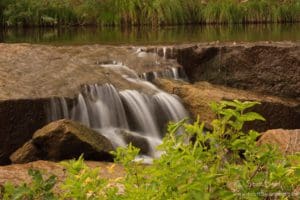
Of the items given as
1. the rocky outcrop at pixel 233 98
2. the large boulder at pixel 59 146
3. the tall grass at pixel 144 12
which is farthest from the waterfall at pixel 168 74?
the tall grass at pixel 144 12

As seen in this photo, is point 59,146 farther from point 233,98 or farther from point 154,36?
point 154,36

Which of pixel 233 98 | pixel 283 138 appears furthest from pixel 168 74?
pixel 283 138

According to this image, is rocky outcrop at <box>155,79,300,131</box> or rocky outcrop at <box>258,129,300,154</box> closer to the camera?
rocky outcrop at <box>258,129,300,154</box>

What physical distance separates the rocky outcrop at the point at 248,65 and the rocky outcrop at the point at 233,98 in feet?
1.24

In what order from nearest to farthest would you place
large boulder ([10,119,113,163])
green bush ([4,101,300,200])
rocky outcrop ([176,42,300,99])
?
green bush ([4,101,300,200]), large boulder ([10,119,113,163]), rocky outcrop ([176,42,300,99])

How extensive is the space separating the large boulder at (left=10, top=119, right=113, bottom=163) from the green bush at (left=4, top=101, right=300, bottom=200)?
153 inches

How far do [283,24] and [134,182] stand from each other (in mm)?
17353

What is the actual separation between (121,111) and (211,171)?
5.64 metres

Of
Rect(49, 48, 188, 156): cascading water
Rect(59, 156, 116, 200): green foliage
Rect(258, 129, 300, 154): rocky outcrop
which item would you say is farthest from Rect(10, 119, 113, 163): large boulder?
Rect(59, 156, 116, 200): green foliage

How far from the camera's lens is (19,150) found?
6762 mm

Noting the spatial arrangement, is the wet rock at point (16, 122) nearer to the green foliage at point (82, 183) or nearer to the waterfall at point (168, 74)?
the waterfall at point (168, 74)

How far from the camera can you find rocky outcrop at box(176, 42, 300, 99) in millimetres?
9656

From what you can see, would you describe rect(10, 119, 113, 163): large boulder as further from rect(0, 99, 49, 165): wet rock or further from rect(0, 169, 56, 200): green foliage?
rect(0, 169, 56, 200): green foliage

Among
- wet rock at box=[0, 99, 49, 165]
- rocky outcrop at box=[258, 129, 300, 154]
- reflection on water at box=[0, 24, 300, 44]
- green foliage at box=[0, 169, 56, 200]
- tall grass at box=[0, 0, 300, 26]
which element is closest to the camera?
green foliage at box=[0, 169, 56, 200]
